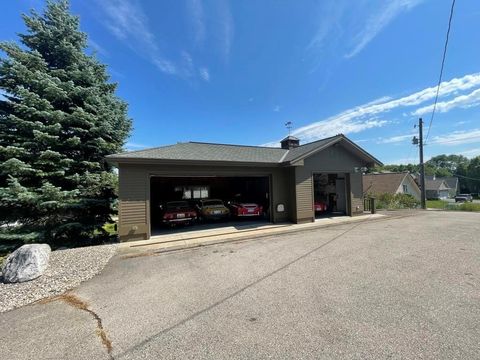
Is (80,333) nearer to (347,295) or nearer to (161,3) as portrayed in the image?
(347,295)

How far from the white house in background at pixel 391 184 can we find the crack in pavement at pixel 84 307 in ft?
113

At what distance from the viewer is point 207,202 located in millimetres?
13422

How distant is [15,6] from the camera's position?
895cm

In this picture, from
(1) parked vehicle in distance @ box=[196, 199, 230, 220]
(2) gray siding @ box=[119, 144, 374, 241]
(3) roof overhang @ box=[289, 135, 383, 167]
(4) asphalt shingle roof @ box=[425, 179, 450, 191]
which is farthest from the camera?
(4) asphalt shingle roof @ box=[425, 179, 450, 191]

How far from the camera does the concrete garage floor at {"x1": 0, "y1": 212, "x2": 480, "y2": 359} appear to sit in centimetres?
275

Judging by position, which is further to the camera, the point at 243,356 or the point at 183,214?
the point at 183,214

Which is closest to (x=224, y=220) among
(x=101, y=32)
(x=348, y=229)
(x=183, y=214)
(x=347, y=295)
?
(x=183, y=214)

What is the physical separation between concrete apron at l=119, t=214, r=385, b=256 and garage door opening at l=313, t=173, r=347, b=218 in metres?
2.59

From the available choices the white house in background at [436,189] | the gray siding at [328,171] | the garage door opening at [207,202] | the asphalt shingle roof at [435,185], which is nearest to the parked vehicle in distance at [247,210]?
the garage door opening at [207,202]

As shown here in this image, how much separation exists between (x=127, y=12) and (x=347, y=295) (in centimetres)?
1147

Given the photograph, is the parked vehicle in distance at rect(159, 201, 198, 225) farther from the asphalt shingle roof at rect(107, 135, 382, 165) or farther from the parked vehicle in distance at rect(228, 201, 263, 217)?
the asphalt shingle roof at rect(107, 135, 382, 165)

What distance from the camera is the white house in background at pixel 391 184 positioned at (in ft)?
106

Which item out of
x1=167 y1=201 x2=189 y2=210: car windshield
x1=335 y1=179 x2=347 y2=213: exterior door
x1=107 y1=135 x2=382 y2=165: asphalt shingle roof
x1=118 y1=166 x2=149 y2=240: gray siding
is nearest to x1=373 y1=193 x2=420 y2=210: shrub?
x1=335 y1=179 x2=347 y2=213: exterior door

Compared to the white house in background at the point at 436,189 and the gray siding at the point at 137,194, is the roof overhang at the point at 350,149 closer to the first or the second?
the gray siding at the point at 137,194
